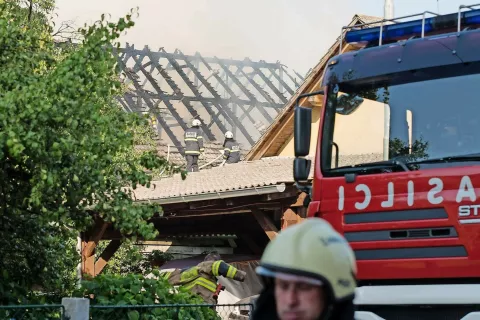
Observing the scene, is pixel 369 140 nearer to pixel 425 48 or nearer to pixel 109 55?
pixel 425 48

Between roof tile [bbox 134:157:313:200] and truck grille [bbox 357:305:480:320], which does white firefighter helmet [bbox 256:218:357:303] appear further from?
roof tile [bbox 134:157:313:200]

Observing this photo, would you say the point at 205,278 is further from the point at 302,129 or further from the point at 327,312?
the point at 327,312

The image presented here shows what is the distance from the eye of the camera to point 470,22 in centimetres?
748

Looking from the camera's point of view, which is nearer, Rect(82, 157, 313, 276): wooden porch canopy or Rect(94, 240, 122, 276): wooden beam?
Rect(82, 157, 313, 276): wooden porch canopy

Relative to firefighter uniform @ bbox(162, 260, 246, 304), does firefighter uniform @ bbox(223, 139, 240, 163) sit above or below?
above

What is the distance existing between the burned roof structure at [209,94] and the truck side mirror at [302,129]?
34.8 m

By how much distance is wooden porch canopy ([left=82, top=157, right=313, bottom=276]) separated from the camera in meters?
14.4

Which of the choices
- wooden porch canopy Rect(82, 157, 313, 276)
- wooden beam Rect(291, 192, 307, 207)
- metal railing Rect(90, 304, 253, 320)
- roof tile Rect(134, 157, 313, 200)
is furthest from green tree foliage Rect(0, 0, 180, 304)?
wooden beam Rect(291, 192, 307, 207)

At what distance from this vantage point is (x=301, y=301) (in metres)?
2.09

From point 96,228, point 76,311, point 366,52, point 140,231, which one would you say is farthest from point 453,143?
point 96,228

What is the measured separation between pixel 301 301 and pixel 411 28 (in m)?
6.07

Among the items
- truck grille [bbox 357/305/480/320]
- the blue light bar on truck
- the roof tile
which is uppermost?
the roof tile

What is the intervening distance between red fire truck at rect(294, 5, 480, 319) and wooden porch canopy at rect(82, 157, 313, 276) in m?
4.57

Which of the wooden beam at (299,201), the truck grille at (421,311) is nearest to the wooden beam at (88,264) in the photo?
the wooden beam at (299,201)
